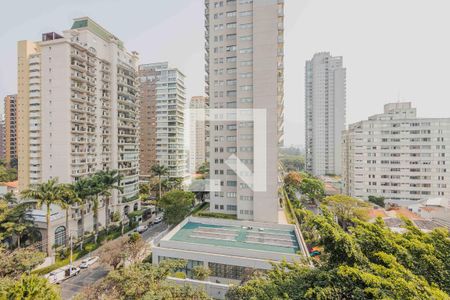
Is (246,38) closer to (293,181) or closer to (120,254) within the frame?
(120,254)

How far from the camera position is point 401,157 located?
46.0 meters

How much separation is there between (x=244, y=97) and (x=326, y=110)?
6375 cm

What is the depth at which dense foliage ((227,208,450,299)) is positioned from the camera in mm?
6391

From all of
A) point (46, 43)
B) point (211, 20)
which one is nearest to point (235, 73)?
point (211, 20)

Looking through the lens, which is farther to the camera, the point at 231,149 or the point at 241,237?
the point at 231,149

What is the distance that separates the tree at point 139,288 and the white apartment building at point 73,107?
2158 centimetres

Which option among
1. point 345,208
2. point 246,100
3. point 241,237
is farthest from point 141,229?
point 345,208

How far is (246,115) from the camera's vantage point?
30.9 meters

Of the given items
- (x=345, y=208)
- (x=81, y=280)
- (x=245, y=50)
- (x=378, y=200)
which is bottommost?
(x=81, y=280)

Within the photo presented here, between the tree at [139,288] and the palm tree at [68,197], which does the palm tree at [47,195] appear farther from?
the tree at [139,288]

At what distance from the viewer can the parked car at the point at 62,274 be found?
20.1m

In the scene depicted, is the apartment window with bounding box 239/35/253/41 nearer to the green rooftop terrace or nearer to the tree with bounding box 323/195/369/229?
the green rooftop terrace

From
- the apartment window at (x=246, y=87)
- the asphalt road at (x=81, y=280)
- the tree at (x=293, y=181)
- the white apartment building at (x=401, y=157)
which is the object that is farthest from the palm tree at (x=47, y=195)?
the white apartment building at (x=401, y=157)

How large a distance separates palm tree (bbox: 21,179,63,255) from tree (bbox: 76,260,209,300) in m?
14.5
